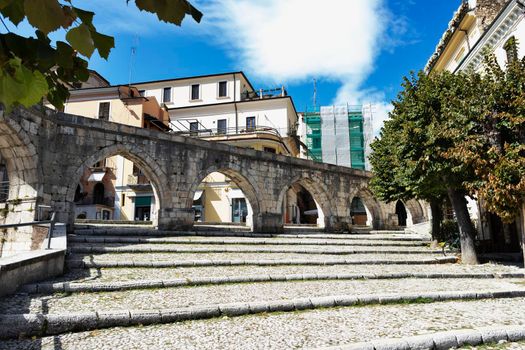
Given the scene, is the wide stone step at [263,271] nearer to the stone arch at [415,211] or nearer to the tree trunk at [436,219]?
the tree trunk at [436,219]

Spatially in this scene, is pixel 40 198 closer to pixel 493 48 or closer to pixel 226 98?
pixel 493 48

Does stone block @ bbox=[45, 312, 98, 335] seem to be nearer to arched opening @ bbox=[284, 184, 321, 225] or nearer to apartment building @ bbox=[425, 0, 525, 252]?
apartment building @ bbox=[425, 0, 525, 252]

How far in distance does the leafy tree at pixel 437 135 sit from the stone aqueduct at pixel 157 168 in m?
6.53

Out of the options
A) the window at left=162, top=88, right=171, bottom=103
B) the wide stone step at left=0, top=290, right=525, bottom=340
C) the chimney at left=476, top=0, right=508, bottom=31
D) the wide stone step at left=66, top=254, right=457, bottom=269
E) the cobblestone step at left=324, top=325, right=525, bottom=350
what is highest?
the window at left=162, top=88, right=171, bottom=103

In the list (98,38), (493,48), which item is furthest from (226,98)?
(98,38)

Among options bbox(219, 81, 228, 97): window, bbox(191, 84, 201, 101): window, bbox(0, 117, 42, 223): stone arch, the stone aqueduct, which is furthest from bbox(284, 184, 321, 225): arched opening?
bbox(0, 117, 42, 223): stone arch

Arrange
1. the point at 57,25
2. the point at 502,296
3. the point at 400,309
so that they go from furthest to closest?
the point at 502,296, the point at 400,309, the point at 57,25

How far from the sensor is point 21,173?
1177 centimetres

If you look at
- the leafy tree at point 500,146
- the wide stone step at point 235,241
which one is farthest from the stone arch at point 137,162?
the leafy tree at point 500,146

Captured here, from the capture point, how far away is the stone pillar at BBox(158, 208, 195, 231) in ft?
49.0

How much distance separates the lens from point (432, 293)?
7.43m

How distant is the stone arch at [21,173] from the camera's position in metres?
11.2

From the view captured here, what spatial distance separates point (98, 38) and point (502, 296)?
8984 mm

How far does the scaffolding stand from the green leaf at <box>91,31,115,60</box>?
37710mm
